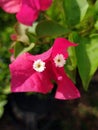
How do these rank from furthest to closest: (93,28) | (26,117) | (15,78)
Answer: (26,117), (93,28), (15,78)

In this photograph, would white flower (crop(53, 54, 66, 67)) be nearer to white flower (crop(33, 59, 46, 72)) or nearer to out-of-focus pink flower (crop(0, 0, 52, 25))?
white flower (crop(33, 59, 46, 72))

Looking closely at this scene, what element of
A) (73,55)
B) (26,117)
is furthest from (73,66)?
(26,117)

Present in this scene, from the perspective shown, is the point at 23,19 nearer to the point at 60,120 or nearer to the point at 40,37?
the point at 40,37

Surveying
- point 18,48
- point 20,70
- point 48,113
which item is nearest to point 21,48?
point 18,48

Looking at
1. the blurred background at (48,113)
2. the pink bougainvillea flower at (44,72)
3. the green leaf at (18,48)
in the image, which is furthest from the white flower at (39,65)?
the blurred background at (48,113)

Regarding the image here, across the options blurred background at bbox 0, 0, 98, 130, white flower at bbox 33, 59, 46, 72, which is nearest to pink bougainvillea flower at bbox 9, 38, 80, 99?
white flower at bbox 33, 59, 46, 72

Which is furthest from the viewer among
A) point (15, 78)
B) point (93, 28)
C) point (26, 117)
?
point (26, 117)

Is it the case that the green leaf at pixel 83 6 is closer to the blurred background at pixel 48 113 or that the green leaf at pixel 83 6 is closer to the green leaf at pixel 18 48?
the green leaf at pixel 18 48
